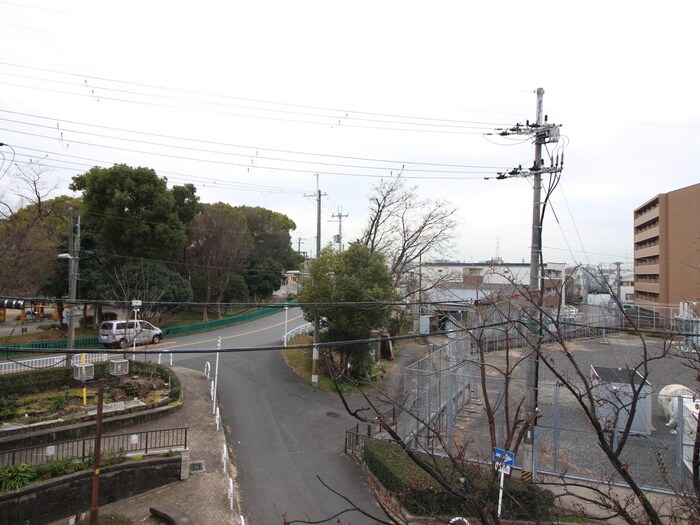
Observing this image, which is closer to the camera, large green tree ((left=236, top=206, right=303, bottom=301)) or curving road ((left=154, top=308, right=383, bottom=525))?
curving road ((left=154, top=308, right=383, bottom=525))

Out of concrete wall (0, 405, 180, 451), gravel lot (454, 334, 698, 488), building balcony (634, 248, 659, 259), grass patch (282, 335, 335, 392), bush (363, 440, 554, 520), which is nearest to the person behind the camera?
bush (363, 440, 554, 520)

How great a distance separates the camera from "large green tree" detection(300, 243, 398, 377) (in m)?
18.7

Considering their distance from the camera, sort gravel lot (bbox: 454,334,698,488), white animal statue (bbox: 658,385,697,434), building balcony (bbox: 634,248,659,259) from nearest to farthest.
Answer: gravel lot (bbox: 454,334,698,488)
white animal statue (bbox: 658,385,697,434)
building balcony (bbox: 634,248,659,259)

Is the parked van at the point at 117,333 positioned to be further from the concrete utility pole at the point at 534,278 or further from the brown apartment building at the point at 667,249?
the brown apartment building at the point at 667,249

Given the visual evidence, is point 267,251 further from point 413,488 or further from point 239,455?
point 413,488

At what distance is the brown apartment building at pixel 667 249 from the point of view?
126 ft

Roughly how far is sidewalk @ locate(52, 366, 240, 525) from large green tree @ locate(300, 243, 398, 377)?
6342 mm

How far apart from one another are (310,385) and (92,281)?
49.2 ft

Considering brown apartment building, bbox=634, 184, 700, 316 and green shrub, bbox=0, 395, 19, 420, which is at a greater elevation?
brown apartment building, bbox=634, 184, 700, 316

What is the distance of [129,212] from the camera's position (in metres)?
27.0

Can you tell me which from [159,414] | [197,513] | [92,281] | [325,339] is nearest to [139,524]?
[197,513]

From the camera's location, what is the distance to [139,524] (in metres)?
9.65

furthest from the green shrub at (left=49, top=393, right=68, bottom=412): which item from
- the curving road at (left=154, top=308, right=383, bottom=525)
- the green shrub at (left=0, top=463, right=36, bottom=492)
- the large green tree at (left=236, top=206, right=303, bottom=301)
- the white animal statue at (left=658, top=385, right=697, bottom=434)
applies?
the large green tree at (left=236, top=206, right=303, bottom=301)

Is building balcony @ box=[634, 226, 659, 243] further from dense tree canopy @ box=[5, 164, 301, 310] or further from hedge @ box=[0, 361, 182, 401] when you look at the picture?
hedge @ box=[0, 361, 182, 401]
